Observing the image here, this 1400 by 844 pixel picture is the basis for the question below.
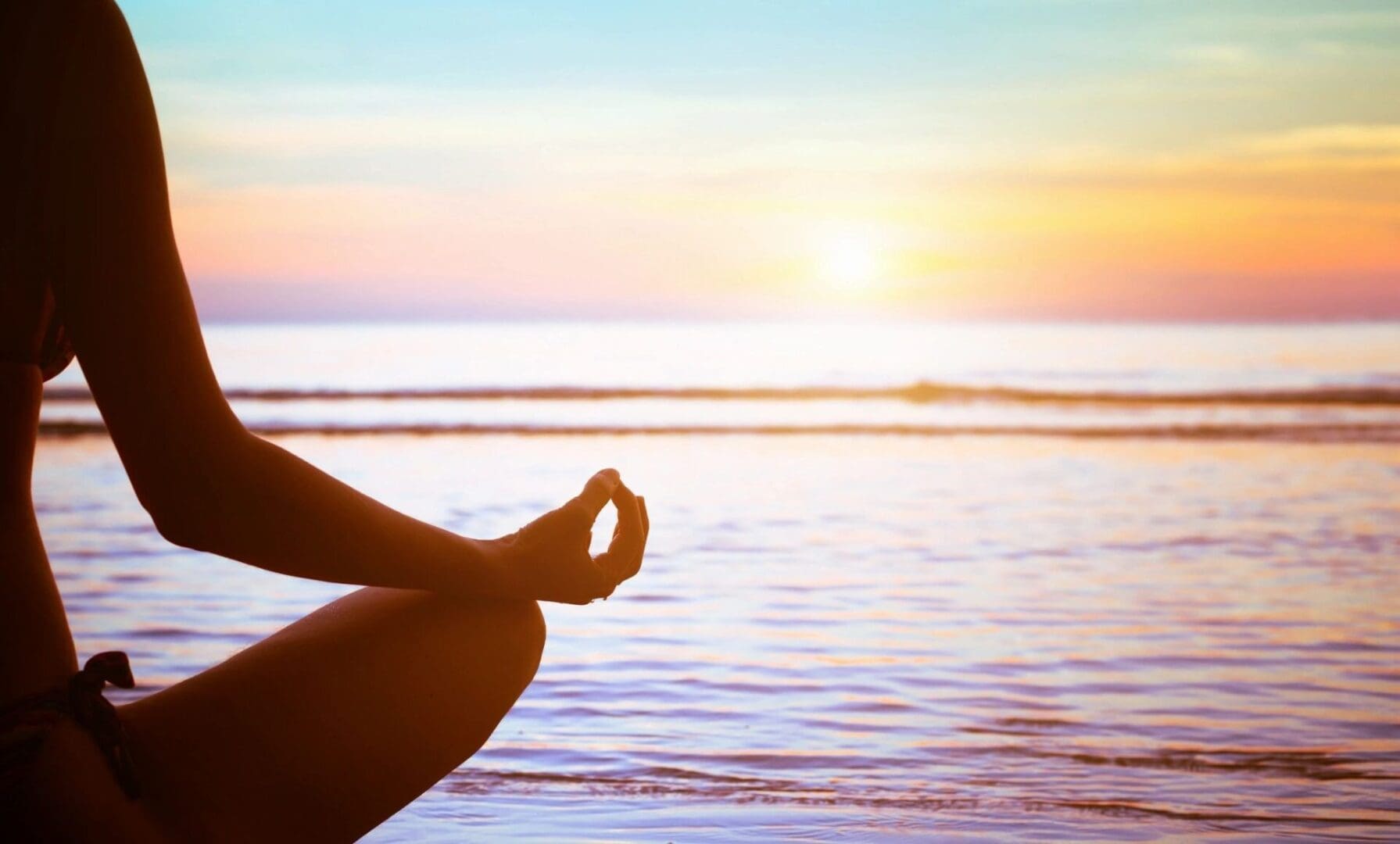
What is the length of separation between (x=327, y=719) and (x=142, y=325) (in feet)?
1.44

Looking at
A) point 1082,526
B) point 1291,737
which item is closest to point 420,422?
point 1082,526

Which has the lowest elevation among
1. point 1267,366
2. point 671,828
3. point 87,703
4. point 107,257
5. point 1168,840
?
point 671,828

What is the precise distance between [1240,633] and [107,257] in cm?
644

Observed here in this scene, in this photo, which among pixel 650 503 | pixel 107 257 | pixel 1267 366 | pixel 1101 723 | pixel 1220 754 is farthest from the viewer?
pixel 1267 366

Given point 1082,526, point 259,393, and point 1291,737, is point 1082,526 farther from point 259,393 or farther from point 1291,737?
point 259,393

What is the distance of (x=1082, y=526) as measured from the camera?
34.1 ft

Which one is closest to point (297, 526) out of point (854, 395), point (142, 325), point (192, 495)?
point (192, 495)

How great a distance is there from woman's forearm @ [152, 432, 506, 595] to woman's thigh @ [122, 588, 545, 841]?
0.35 feet

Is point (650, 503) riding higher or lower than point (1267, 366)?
lower

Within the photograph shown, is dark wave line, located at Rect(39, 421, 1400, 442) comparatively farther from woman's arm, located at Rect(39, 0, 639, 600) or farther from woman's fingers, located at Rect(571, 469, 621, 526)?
woman's arm, located at Rect(39, 0, 639, 600)

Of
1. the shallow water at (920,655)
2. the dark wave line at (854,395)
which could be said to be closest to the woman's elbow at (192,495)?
the shallow water at (920,655)

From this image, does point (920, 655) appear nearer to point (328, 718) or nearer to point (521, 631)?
point (521, 631)

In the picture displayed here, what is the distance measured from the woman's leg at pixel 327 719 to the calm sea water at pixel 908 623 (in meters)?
2.28

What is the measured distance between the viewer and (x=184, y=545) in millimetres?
1082
